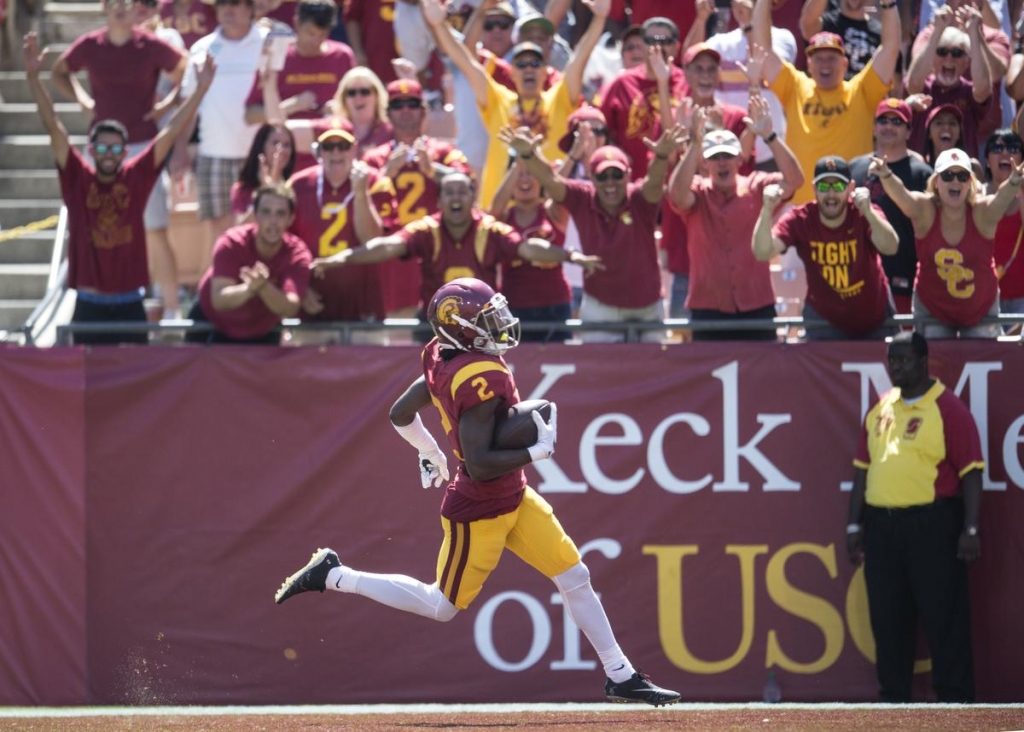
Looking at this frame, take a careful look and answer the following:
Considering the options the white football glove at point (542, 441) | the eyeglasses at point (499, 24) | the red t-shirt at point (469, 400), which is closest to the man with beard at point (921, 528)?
the red t-shirt at point (469, 400)

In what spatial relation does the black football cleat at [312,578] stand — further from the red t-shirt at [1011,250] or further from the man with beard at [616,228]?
the red t-shirt at [1011,250]

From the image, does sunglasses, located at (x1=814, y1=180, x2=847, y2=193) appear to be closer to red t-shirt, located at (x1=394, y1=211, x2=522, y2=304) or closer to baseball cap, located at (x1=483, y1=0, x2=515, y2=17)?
red t-shirt, located at (x1=394, y1=211, x2=522, y2=304)

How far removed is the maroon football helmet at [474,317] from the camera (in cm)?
743

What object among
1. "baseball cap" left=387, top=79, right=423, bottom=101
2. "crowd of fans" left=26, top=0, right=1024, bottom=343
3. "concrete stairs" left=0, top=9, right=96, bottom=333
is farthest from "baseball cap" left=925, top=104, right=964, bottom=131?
"concrete stairs" left=0, top=9, right=96, bottom=333

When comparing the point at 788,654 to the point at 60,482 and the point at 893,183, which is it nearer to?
the point at 893,183

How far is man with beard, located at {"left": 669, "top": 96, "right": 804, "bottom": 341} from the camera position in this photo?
32.3 feet

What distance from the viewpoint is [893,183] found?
367 inches

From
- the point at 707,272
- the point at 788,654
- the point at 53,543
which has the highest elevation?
the point at 707,272

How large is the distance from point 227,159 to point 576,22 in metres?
3.39

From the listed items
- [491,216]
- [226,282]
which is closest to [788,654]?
[491,216]

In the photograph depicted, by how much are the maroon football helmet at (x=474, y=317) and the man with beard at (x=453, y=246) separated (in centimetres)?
233

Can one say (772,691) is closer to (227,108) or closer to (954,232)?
(954,232)

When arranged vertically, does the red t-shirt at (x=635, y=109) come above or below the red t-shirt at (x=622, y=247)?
above

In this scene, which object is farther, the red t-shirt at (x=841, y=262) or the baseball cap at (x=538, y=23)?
the baseball cap at (x=538, y=23)
